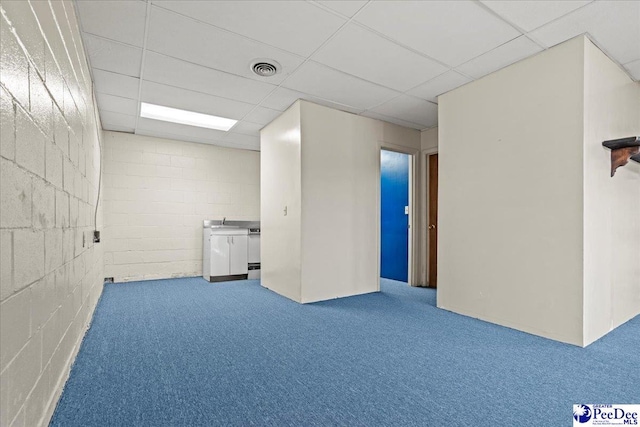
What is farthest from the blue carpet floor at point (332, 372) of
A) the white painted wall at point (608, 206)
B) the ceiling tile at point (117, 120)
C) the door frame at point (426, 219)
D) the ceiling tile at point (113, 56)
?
the ceiling tile at point (117, 120)

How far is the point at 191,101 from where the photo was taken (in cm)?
368

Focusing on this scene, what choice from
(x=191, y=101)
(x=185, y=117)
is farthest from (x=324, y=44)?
(x=185, y=117)

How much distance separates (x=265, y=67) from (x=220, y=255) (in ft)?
10.2

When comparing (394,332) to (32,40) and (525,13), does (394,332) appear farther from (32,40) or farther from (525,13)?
(32,40)

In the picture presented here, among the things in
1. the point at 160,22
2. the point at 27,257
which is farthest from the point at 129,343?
the point at 160,22

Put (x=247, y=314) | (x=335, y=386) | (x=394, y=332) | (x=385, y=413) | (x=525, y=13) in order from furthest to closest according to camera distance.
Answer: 1. (x=247, y=314)
2. (x=394, y=332)
3. (x=525, y=13)
4. (x=335, y=386)
5. (x=385, y=413)

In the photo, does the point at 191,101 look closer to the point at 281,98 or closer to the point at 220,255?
the point at 281,98

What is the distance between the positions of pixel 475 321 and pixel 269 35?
3.05 m

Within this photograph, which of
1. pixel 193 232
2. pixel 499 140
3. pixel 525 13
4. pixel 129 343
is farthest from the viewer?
pixel 193 232

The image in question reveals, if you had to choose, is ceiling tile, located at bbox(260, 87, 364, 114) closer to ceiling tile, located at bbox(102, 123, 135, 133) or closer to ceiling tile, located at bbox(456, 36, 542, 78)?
ceiling tile, located at bbox(456, 36, 542, 78)

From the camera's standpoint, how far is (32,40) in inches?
43.6

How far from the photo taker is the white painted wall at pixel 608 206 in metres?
2.43

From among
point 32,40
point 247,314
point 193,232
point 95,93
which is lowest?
point 247,314

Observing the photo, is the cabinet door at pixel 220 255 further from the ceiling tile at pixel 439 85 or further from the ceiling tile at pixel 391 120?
the ceiling tile at pixel 439 85
